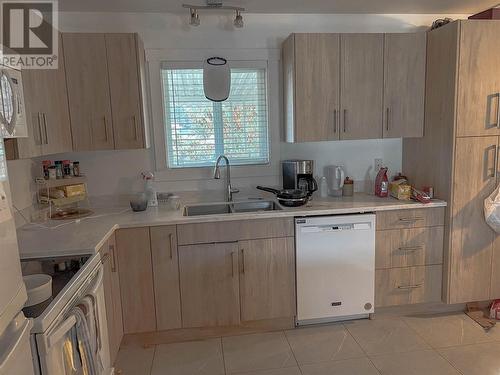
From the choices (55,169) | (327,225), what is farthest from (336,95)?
(55,169)

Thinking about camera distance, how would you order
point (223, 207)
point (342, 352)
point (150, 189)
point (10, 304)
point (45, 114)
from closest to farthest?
point (10, 304)
point (45, 114)
point (342, 352)
point (150, 189)
point (223, 207)

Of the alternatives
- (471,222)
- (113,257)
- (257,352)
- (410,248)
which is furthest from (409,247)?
(113,257)

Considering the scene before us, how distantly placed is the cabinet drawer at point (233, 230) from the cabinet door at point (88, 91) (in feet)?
2.70

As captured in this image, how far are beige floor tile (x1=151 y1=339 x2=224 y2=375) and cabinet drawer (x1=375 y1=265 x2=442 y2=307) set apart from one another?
1235mm

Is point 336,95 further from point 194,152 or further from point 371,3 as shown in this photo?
point 194,152

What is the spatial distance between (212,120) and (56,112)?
3.73 feet

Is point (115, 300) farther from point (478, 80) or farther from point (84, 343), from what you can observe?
point (478, 80)

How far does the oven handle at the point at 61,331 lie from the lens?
1.27 metres

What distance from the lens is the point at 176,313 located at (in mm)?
2531

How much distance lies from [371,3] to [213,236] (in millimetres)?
2042

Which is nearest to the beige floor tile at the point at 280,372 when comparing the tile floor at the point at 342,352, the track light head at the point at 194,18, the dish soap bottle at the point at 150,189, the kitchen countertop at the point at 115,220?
the tile floor at the point at 342,352

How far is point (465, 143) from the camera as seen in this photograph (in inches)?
102

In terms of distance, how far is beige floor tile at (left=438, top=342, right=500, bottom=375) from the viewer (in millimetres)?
2205

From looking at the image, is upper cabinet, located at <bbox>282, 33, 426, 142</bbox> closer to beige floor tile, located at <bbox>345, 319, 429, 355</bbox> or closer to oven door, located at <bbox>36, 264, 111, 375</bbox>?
beige floor tile, located at <bbox>345, 319, 429, 355</bbox>
